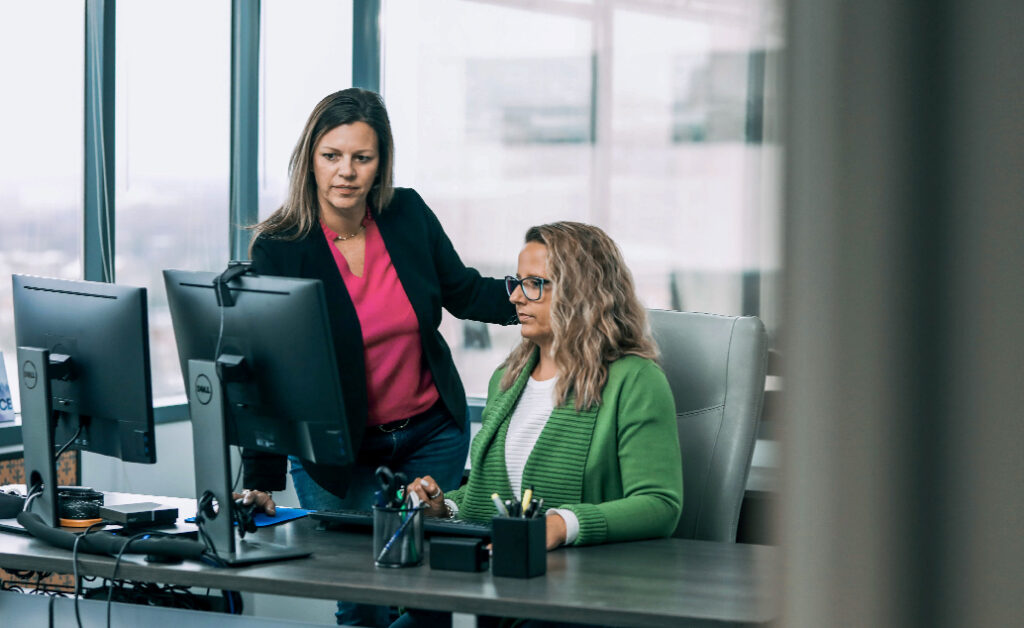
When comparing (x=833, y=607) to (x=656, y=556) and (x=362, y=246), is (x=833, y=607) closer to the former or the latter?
(x=656, y=556)

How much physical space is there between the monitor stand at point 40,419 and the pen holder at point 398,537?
0.67 m

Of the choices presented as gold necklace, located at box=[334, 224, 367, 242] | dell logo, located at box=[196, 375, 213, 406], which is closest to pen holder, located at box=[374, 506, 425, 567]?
dell logo, located at box=[196, 375, 213, 406]

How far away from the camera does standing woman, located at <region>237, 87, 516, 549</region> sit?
7.26 ft

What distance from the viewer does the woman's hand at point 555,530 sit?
1.77 metres

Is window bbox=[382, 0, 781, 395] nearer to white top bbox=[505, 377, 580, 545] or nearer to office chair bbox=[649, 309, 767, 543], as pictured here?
office chair bbox=[649, 309, 767, 543]

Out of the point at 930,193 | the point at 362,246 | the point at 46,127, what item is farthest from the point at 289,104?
the point at 930,193

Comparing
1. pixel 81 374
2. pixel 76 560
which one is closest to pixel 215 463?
pixel 76 560

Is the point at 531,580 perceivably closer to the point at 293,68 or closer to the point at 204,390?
the point at 204,390

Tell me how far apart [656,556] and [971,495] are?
146cm

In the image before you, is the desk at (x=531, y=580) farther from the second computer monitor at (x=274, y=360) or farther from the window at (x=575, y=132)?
the window at (x=575, y=132)

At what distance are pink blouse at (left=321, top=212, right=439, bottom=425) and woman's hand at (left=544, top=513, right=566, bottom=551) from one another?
57cm

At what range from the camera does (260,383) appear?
71.3 inches

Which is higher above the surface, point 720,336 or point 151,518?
Answer: point 720,336

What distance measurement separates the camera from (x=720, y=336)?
2.21 metres
